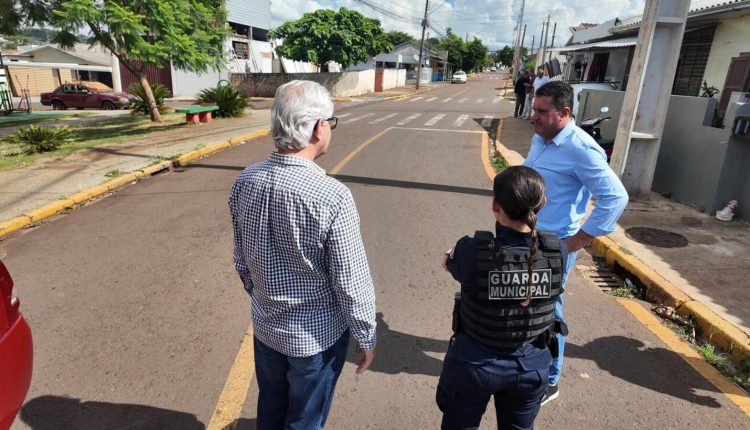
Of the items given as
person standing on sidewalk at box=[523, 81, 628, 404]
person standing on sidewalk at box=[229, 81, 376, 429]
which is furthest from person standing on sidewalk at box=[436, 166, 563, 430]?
person standing on sidewalk at box=[523, 81, 628, 404]

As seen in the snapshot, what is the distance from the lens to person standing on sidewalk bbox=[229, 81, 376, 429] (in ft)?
5.35

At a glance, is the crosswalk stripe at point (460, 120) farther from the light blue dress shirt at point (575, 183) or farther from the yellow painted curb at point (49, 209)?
the light blue dress shirt at point (575, 183)

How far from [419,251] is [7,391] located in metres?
3.80

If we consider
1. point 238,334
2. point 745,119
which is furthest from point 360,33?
point 238,334

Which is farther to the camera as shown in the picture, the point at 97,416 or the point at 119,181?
the point at 119,181

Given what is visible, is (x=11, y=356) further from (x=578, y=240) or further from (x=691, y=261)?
(x=691, y=261)

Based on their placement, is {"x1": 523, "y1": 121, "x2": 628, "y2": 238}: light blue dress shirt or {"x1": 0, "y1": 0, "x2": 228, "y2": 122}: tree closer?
{"x1": 523, "y1": 121, "x2": 628, "y2": 238}: light blue dress shirt

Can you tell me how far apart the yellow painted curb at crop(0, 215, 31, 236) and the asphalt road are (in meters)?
0.19

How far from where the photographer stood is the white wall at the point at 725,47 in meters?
11.0

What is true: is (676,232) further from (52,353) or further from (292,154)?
(52,353)

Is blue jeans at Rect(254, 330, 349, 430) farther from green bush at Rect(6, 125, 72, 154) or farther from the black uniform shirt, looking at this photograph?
green bush at Rect(6, 125, 72, 154)

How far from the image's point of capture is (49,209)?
21.2ft

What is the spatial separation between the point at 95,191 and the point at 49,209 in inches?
39.3

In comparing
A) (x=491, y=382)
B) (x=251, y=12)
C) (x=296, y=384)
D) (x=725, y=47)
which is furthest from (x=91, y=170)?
(x=251, y=12)
